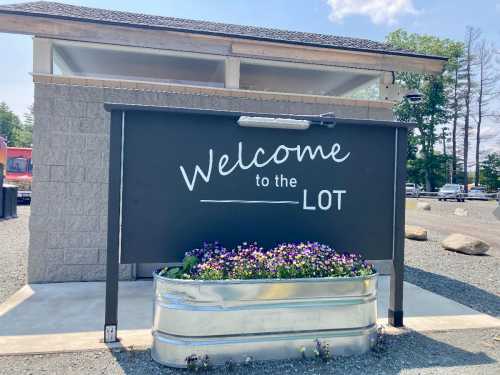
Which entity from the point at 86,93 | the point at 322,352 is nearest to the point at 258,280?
the point at 322,352

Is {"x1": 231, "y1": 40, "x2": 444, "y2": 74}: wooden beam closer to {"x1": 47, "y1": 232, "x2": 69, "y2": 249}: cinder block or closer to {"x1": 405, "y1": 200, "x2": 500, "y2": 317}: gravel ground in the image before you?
{"x1": 405, "y1": 200, "x2": 500, "y2": 317}: gravel ground

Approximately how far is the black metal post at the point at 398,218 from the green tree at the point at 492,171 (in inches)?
2152

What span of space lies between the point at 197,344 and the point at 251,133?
6.87ft

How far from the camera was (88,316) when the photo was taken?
170 inches

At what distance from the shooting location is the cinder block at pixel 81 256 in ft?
18.7

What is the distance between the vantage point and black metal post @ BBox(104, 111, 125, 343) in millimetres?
3381

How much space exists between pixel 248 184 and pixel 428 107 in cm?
5073

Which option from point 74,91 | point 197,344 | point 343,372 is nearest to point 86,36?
point 74,91

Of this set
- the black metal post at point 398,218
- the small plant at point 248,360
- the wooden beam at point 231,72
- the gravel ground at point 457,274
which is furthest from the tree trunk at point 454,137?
the small plant at point 248,360

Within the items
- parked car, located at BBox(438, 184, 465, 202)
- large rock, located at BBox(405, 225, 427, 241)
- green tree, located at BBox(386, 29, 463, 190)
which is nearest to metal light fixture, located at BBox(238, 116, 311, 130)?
large rock, located at BBox(405, 225, 427, 241)

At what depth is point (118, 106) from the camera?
3.39 metres

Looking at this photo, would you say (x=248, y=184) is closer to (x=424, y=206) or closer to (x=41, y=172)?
(x=41, y=172)

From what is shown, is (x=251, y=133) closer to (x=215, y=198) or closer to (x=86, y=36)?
(x=215, y=198)

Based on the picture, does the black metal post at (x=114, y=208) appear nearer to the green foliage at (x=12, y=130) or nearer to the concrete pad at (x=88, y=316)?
the concrete pad at (x=88, y=316)
